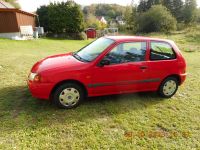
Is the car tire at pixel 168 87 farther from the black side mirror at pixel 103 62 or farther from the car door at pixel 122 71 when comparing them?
the black side mirror at pixel 103 62

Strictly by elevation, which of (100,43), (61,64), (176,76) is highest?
(100,43)

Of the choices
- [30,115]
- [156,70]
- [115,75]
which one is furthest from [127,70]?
[30,115]

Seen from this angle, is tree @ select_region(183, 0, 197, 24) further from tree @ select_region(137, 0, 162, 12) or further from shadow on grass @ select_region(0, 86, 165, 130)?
shadow on grass @ select_region(0, 86, 165, 130)

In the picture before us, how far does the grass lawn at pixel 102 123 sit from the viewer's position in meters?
4.11

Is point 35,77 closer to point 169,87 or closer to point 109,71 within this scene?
point 109,71

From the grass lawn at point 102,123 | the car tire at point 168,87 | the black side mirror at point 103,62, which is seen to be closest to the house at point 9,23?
the grass lawn at point 102,123

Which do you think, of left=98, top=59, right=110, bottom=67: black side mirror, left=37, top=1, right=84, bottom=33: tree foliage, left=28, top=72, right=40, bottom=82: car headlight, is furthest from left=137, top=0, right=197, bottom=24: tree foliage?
left=28, top=72, right=40, bottom=82: car headlight

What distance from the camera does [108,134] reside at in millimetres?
4410

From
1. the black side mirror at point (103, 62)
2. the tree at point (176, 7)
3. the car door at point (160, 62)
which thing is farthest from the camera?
the tree at point (176, 7)

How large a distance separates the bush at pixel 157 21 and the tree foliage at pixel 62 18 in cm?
1978

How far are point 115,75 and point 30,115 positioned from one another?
7.08ft

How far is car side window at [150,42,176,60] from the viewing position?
594 cm

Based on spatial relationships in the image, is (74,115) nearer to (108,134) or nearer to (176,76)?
(108,134)

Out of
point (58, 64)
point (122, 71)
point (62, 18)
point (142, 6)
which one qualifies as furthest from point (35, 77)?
point (142, 6)
